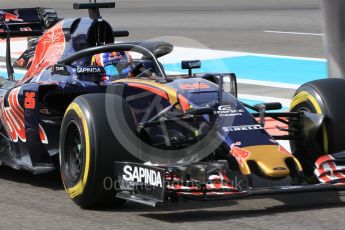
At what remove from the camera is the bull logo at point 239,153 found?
654 centimetres

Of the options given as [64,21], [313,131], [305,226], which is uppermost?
[64,21]

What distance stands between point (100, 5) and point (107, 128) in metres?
2.40

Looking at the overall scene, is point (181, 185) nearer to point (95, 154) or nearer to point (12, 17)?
point (95, 154)

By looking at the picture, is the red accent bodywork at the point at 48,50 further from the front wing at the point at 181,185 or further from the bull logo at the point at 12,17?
the front wing at the point at 181,185

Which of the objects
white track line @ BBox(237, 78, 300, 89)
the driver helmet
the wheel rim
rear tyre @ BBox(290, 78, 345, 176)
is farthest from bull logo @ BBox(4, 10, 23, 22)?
white track line @ BBox(237, 78, 300, 89)

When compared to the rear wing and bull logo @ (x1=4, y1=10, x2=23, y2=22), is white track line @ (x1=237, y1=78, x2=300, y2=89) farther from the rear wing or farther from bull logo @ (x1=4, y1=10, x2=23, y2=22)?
bull logo @ (x1=4, y1=10, x2=23, y2=22)

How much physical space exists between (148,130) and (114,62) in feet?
4.07

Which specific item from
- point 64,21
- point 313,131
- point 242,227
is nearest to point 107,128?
point 242,227

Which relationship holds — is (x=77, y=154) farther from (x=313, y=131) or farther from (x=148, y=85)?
(x=313, y=131)

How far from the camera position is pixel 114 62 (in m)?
8.13

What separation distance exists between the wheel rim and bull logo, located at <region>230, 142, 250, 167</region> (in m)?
1.11

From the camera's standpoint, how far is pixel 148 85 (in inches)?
286

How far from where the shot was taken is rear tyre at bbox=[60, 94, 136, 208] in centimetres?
652

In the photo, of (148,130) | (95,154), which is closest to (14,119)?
(148,130)
